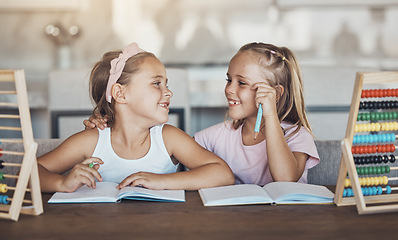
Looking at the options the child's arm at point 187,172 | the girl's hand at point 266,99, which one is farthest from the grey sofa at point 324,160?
the child's arm at point 187,172

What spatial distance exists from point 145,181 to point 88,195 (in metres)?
0.16

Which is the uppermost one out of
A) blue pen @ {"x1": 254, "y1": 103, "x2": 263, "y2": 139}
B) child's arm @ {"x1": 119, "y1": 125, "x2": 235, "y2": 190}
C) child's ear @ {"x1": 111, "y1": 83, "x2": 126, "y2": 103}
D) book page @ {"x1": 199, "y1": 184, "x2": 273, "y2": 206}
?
child's ear @ {"x1": 111, "y1": 83, "x2": 126, "y2": 103}

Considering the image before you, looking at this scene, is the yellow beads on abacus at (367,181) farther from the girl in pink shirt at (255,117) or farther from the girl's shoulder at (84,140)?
the girl's shoulder at (84,140)

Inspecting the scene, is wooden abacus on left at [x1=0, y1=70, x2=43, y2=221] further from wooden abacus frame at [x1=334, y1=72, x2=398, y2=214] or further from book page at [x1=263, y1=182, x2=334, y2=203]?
wooden abacus frame at [x1=334, y1=72, x2=398, y2=214]

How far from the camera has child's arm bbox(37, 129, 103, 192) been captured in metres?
1.29

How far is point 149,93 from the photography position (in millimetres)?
1688

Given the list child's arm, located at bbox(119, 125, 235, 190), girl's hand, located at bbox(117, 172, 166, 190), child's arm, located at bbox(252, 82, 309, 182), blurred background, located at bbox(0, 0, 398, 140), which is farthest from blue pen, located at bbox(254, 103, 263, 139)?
blurred background, located at bbox(0, 0, 398, 140)

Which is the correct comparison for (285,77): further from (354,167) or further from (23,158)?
(23,158)

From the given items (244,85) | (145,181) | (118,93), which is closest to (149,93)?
(118,93)

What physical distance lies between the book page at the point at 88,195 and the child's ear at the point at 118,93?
46cm

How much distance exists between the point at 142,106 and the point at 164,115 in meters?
0.08

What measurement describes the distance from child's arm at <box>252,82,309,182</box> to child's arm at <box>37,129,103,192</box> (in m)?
0.54

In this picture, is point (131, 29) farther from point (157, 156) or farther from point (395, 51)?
point (157, 156)

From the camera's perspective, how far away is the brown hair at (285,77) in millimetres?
1803
